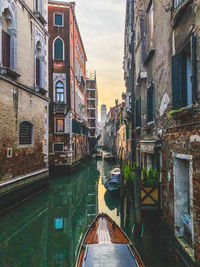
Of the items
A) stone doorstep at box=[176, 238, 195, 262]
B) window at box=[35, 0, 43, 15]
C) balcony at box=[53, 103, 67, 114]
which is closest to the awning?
stone doorstep at box=[176, 238, 195, 262]

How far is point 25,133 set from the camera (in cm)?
918

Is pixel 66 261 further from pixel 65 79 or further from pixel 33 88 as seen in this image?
pixel 65 79

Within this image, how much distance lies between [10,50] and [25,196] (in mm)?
5969

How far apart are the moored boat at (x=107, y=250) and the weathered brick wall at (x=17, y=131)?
424 centimetres

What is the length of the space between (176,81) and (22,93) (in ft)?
21.0

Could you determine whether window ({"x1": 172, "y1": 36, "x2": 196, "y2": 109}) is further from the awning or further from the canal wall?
the canal wall

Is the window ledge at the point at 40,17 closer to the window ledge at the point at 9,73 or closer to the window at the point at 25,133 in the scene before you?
the window ledge at the point at 9,73

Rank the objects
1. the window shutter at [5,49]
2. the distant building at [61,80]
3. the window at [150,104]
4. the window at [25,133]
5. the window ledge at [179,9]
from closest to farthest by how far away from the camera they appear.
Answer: the window ledge at [179,9] < the window at [150,104] < the window shutter at [5,49] < the window at [25,133] < the distant building at [61,80]

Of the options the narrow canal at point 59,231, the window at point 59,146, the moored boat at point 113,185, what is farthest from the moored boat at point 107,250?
the window at point 59,146

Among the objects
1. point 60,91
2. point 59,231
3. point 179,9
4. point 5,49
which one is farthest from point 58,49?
point 59,231

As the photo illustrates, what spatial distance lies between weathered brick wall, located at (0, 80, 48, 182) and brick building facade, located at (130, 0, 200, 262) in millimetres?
5114

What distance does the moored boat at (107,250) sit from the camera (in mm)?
3584

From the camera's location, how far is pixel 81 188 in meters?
12.5

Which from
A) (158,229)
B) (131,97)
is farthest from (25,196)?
(131,97)
